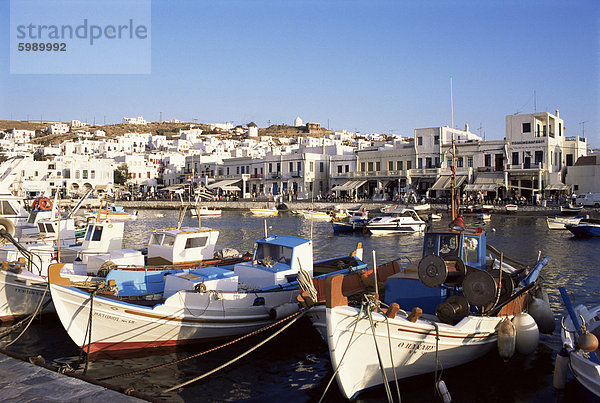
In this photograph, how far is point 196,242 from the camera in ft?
50.0

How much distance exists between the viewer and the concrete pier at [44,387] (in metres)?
5.98

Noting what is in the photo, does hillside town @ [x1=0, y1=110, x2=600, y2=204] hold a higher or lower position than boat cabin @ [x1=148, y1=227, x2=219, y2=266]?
higher

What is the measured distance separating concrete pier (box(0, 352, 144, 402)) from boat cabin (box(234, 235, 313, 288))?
20.8 ft

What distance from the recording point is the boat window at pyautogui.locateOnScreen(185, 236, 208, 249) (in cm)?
1505

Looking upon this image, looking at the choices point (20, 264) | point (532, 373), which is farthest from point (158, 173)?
point (532, 373)

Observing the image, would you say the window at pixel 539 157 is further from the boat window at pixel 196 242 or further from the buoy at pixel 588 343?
A: the buoy at pixel 588 343

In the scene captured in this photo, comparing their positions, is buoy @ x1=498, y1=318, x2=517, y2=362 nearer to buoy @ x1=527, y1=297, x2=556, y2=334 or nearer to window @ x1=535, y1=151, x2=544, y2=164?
buoy @ x1=527, y1=297, x2=556, y2=334

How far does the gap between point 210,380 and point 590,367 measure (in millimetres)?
6841

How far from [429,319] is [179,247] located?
27.5 ft

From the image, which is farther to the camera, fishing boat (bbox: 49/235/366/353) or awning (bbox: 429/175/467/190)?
awning (bbox: 429/175/467/190)

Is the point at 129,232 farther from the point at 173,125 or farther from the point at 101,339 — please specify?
the point at 173,125

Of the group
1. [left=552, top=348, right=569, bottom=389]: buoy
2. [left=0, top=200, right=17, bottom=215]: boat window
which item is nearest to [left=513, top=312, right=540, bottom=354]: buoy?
[left=552, top=348, right=569, bottom=389]: buoy

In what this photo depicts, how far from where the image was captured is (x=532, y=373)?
977cm

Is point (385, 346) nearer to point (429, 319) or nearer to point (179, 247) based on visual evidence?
point (429, 319)
